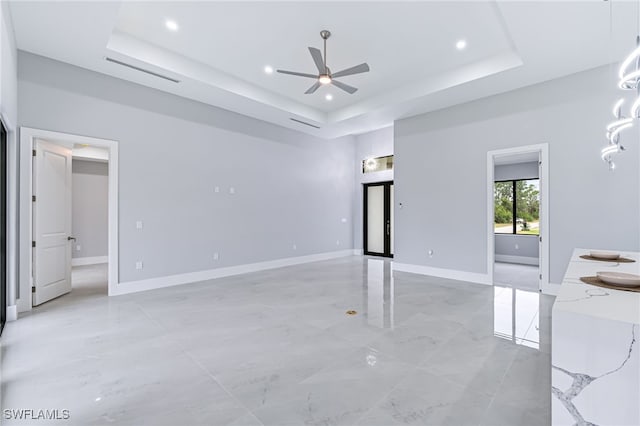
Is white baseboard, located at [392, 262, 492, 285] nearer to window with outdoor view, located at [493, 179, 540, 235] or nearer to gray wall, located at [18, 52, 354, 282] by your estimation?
gray wall, located at [18, 52, 354, 282]

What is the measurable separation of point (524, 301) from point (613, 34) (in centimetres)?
376

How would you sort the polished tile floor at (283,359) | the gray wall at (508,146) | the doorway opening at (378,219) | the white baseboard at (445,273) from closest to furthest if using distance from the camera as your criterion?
1. the polished tile floor at (283,359)
2. the gray wall at (508,146)
3. the white baseboard at (445,273)
4. the doorway opening at (378,219)

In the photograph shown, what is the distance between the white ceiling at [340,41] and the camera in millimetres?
3410

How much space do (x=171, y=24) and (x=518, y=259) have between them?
30.9ft

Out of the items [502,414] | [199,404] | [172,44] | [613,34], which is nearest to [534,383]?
[502,414]

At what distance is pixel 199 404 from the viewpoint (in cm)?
201

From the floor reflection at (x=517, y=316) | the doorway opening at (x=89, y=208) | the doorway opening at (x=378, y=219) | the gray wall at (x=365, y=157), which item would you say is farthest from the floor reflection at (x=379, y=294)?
the doorway opening at (x=89, y=208)

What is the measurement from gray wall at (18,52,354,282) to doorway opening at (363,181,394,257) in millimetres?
2027

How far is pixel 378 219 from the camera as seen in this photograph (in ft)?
30.3

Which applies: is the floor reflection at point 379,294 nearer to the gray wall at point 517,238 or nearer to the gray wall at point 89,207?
the gray wall at point 517,238

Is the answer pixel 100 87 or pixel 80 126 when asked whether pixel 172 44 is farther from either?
pixel 80 126

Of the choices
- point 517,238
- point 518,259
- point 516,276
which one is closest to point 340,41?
point 516,276

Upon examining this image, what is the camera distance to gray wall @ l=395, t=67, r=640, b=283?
431 cm

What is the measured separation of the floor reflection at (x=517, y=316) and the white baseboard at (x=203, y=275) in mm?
4502
